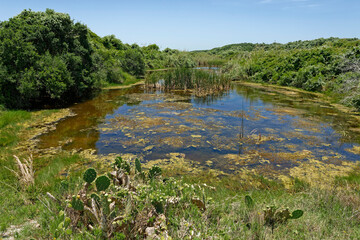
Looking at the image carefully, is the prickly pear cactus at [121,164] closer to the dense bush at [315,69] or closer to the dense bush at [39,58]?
the dense bush at [39,58]

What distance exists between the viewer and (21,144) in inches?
338

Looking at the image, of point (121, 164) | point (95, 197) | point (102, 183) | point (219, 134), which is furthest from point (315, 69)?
point (95, 197)

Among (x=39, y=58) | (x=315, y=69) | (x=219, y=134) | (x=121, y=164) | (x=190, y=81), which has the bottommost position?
(x=219, y=134)

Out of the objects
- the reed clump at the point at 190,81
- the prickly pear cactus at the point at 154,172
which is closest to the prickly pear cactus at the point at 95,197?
the prickly pear cactus at the point at 154,172

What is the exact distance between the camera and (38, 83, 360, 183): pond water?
7.92 m

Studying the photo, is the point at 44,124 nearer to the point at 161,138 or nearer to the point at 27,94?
the point at 27,94

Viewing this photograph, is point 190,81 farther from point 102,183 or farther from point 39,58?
point 102,183

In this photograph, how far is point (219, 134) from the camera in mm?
10227

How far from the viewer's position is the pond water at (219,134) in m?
7.92

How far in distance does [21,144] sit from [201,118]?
875 centimetres

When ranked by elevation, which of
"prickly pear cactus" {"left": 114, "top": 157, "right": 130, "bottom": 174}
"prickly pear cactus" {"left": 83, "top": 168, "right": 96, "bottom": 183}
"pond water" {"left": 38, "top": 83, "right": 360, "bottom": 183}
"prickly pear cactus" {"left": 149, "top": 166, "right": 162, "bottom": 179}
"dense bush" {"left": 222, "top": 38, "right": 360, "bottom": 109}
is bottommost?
"pond water" {"left": 38, "top": 83, "right": 360, "bottom": 183}

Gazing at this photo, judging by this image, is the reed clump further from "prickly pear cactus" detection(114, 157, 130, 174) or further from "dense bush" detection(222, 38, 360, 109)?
"prickly pear cactus" detection(114, 157, 130, 174)

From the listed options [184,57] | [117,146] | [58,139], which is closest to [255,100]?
[117,146]

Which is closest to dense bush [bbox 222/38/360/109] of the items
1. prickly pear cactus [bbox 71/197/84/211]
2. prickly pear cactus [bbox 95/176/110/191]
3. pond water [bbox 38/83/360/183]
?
pond water [bbox 38/83/360/183]
